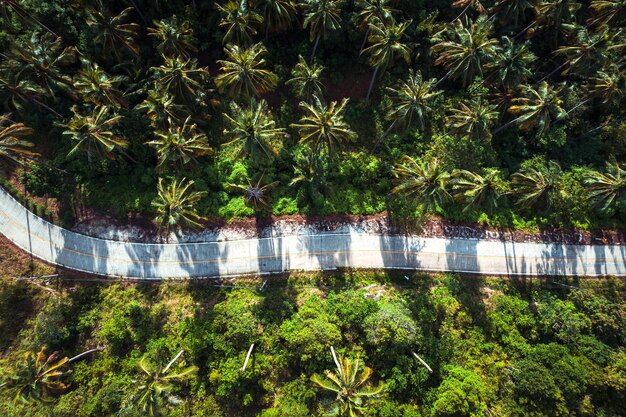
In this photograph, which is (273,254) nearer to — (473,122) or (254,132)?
Result: (254,132)

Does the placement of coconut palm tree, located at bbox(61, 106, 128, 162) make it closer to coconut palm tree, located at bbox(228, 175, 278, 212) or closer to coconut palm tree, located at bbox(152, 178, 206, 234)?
coconut palm tree, located at bbox(152, 178, 206, 234)

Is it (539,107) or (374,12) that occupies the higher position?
(374,12)

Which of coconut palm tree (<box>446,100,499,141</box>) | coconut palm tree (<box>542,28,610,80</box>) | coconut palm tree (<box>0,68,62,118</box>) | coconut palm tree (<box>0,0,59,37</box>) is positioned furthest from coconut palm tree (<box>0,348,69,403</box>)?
coconut palm tree (<box>542,28,610,80</box>)

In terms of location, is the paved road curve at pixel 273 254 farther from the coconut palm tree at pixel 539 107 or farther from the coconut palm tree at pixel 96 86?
the coconut palm tree at pixel 96 86

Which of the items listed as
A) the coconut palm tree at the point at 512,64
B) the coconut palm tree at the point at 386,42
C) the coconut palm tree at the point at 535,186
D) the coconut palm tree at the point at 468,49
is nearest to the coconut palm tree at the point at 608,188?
the coconut palm tree at the point at 535,186

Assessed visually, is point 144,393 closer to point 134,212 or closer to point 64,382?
point 64,382

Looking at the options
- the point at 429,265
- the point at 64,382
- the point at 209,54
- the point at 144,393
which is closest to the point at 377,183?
the point at 429,265

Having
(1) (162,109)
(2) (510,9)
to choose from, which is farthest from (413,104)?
(1) (162,109)
